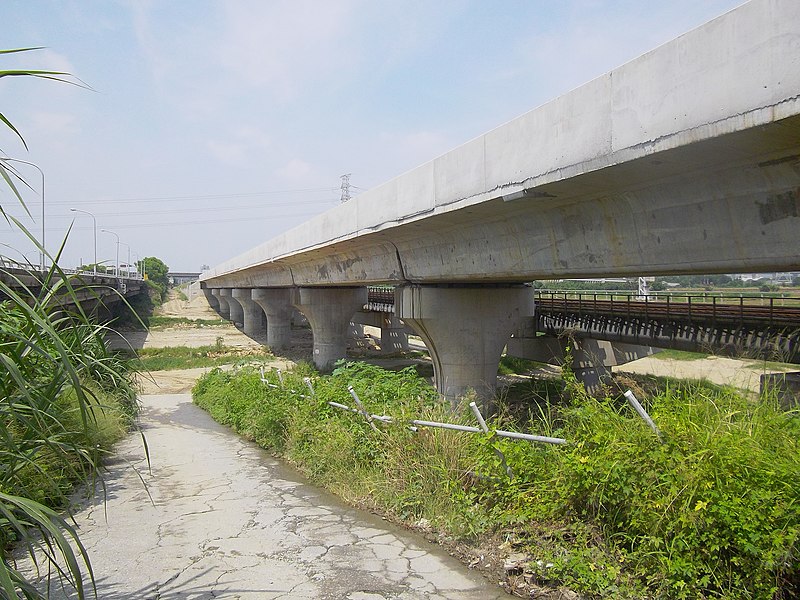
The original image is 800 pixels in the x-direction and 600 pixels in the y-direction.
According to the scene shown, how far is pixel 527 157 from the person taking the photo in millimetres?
→ 6711

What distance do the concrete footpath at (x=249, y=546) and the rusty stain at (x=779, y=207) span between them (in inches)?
155

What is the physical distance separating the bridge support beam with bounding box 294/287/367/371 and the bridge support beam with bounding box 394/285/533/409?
12077mm

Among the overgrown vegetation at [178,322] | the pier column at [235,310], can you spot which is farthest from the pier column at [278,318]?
the pier column at [235,310]

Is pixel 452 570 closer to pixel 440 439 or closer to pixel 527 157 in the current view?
pixel 440 439

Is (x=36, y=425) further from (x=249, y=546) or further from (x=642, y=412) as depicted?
(x=642, y=412)

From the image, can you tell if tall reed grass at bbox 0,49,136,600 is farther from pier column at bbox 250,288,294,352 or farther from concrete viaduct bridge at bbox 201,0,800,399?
pier column at bbox 250,288,294,352

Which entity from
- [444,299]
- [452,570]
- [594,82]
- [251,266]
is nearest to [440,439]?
[452,570]

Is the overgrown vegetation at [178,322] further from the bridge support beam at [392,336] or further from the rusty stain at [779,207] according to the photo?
the rusty stain at [779,207]

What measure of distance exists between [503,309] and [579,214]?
6237 mm

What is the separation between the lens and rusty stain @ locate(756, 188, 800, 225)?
496cm

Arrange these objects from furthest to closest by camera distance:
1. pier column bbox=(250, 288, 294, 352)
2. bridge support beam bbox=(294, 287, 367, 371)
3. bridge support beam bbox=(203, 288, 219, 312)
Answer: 1. bridge support beam bbox=(203, 288, 219, 312)
2. pier column bbox=(250, 288, 294, 352)
3. bridge support beam bbox=(294, 287, 367, 371)

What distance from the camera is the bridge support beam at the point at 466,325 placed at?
1292cm

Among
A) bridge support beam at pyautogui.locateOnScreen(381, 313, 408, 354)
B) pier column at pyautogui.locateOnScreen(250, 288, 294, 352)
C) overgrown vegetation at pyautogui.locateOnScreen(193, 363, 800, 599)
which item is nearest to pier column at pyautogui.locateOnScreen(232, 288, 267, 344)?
pier column at pyautogui.locateOnScreen(250, 288, 294, 352)

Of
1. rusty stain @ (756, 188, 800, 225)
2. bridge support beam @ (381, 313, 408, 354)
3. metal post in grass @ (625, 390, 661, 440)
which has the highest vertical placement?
rusty stain @ (756, 188, 800, 225)
